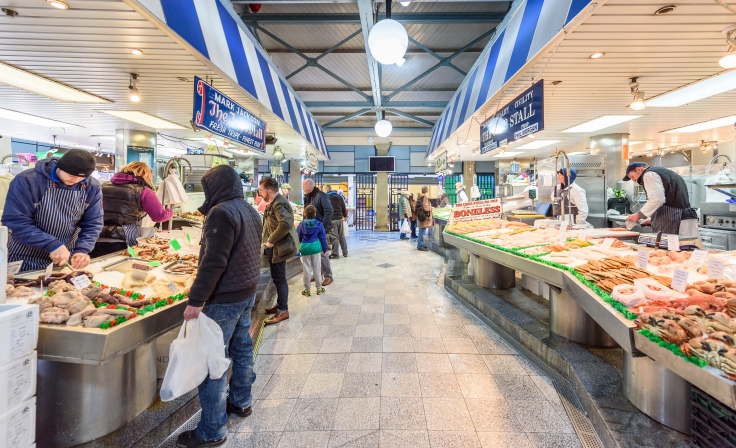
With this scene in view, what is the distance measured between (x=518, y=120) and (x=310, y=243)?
150 inches

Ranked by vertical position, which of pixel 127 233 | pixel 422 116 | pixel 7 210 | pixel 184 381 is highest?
pixel 422 116

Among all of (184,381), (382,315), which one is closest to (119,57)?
(184,381)

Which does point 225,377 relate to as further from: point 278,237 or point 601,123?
point 601,123

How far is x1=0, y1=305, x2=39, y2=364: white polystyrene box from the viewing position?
1.60 meters

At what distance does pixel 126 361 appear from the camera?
2377 millimetres

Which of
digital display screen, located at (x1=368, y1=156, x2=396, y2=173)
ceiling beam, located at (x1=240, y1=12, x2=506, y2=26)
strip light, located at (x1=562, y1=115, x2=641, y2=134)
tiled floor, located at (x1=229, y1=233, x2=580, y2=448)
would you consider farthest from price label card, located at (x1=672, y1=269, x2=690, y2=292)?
digital display screen, located at (x1=368, y1=156, x2=396, y2=173)

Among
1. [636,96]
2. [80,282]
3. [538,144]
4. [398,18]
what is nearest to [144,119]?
[398,18]

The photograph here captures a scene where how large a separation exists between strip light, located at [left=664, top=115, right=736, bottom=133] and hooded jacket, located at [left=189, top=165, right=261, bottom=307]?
32.2ft

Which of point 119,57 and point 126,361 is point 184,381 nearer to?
point 126,361

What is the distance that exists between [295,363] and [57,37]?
167 inches

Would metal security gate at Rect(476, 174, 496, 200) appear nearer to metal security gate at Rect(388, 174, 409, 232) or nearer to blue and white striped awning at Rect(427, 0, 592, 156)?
metal security gate at Rect(388, 174, 409, 232)

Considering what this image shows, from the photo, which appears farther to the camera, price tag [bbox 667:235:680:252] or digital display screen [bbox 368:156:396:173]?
digital display screen [bbox 368:156:396:173]

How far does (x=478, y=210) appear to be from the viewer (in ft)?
21.2

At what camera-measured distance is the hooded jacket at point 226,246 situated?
7.35ft
